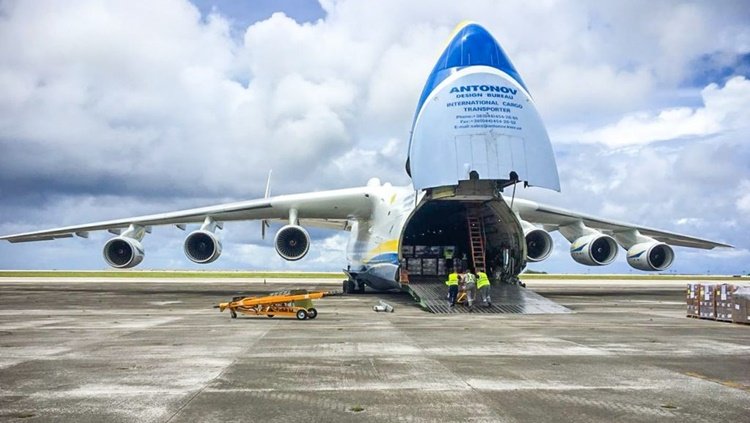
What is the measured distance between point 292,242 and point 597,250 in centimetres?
1073

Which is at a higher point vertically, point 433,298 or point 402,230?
point 402,230

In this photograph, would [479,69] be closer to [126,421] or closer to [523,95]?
[523,95]

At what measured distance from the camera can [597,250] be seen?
22797mm

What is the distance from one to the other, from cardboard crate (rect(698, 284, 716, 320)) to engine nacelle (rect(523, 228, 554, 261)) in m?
6.61

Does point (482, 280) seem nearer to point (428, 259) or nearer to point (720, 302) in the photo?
point (720, 302)

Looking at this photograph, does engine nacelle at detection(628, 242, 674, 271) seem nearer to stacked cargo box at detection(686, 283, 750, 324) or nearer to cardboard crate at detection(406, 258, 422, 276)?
stacked cargo box at detection(686, 283, 750, 324)

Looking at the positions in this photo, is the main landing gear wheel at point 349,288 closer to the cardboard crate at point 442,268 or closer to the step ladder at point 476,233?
the cardboard crate at point 442,268

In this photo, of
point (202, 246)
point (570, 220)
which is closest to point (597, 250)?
point (570, 220)

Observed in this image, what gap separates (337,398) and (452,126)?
37.3 feet

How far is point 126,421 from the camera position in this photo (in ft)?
15.7

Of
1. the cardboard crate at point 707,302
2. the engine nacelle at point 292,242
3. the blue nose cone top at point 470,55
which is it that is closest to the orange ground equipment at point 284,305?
the blue nose cone top at point 470,55

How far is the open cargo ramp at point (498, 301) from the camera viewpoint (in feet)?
52.5

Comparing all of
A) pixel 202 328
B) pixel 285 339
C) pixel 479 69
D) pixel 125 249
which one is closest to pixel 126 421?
pixel 285 339

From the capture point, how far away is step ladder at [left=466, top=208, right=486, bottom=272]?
805 inches
